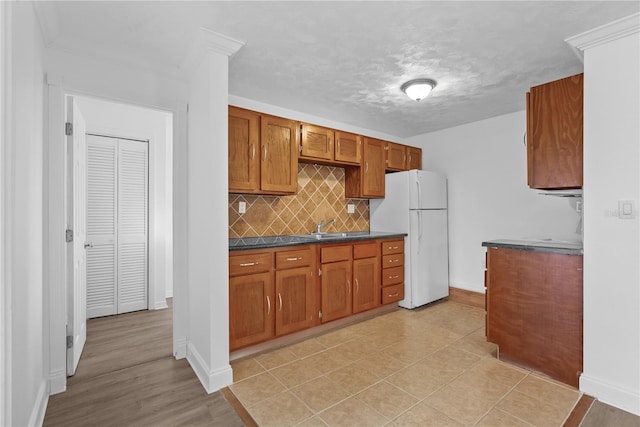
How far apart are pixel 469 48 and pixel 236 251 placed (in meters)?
2.34

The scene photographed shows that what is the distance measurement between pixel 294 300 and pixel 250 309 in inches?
17.5

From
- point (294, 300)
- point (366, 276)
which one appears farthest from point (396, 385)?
point (366, 276)

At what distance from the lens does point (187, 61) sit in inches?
93.2

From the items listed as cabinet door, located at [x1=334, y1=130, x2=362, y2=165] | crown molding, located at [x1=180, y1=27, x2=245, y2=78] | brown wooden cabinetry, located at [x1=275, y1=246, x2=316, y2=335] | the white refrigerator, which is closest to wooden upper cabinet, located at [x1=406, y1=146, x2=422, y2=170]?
the white refrigerator

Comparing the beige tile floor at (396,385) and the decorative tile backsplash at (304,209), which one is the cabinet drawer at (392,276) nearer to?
the beige tile floor at (396,385)

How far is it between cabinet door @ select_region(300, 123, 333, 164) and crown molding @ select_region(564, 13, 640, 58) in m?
2.15

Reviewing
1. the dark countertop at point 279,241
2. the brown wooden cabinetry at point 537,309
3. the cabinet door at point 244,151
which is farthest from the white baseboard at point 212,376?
the brown wooden cabinetry at point 537,309

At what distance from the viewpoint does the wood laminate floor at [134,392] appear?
5.95 ft

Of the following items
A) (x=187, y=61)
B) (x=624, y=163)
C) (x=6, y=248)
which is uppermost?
(x=187, y=61)

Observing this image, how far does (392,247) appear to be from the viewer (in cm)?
369

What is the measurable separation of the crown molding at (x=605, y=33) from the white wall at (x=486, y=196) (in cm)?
163

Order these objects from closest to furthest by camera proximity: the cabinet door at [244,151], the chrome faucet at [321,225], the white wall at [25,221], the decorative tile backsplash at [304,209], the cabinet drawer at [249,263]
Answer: the white wall at [25,221] < the cabinet drawer at [249,263] < the cabinet door at [244,151] < the decorative tile backsplash at [304,209] < the chrome faucet at [321,225]

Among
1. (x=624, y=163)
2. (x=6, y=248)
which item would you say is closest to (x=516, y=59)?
(x=624, y=163)

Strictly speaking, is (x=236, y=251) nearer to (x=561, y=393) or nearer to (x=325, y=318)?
(x=325, y=318)
